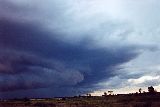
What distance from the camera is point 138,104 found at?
655 ft

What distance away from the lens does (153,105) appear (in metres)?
199

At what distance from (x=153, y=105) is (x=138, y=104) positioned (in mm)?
9538
